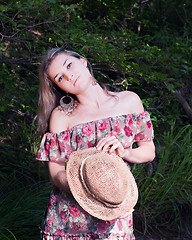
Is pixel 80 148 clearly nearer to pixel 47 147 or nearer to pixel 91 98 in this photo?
pixel 47 147

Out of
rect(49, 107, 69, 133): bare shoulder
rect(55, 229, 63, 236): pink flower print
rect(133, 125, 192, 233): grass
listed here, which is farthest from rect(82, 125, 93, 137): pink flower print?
rect(133, 125, 192, 233): grass

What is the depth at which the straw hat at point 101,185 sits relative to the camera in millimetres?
1479

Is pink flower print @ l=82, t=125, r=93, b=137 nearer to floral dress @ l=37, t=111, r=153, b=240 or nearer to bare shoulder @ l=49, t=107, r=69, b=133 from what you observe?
floral dress @ l=37, t=111, r=153, b=240

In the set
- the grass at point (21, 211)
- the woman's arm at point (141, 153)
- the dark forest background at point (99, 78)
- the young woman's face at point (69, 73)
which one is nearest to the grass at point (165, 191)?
the dark forest background at point (99, 78)

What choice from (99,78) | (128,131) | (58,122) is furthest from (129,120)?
(99,78)

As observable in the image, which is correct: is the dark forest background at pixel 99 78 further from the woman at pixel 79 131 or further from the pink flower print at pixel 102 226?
the pink flower print at pixel 102 226

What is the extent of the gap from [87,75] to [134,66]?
177cm

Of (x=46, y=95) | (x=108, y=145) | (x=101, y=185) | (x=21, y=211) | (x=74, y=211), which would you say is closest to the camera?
(x=101, y=185)

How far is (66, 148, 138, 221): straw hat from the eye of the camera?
148 cm

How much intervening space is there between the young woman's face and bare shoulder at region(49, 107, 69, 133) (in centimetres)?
15

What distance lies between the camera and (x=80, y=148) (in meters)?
1.79

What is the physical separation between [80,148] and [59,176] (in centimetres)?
20

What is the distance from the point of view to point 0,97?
303 cm

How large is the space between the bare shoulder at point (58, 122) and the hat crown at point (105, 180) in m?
0.38
